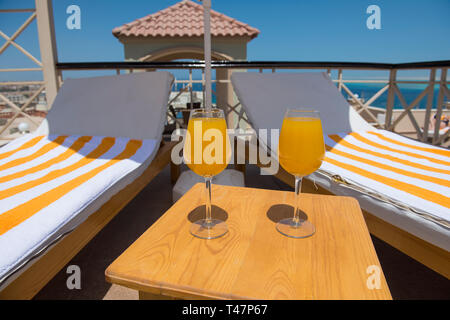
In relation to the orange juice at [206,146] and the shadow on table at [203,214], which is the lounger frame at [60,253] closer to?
the shadow on table at [203,214]

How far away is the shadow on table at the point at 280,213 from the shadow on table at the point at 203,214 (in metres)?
0.13

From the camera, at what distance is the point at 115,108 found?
2.54 m

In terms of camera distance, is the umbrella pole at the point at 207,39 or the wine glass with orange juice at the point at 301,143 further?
the umbrella pole at the point at 207,39

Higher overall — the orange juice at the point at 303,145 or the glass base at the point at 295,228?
the orange juice at the point at 303,145

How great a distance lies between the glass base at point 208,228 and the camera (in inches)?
27.9

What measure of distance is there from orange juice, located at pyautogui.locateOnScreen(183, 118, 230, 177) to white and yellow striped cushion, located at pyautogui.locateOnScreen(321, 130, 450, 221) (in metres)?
0.85

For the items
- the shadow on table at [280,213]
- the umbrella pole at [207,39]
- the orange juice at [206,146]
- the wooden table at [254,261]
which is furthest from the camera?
the umbrella pole at [207,39]

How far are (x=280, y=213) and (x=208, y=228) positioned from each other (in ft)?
0.74

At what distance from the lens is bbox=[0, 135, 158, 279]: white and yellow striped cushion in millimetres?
941

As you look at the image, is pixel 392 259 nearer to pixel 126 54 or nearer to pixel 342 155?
pixel 342 155

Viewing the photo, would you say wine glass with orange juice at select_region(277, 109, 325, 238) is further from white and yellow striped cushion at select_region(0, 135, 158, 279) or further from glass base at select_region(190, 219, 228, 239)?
white and yellow striped cushion at select_region(0, 135, 158, 279)

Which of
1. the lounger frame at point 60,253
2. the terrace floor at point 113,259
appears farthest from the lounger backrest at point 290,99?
the lounger frame at point 60,253

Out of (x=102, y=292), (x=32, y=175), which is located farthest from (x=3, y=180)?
(x=102, y=292)

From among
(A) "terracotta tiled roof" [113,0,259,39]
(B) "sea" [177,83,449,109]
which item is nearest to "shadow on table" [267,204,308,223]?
(B) "sea" [177,83,449,109]
